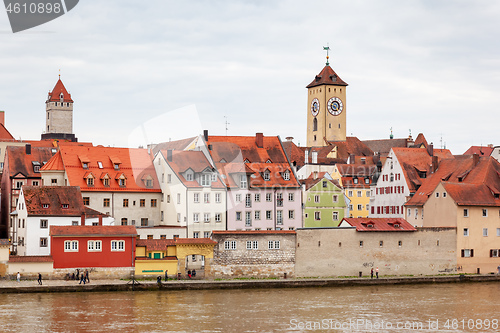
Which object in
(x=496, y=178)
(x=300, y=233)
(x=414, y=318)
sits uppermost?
(x=496, y=178)

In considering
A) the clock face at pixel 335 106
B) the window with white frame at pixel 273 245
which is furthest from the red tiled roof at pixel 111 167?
the clock face at pixel 335 106

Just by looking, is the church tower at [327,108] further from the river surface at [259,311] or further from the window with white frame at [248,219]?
the river surface at [259,311]

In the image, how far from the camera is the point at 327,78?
519ft

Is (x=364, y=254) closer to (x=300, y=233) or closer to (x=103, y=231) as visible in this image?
(x=300, y=233)

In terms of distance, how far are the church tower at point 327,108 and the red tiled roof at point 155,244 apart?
92334 millimetres

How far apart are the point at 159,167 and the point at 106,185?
17.8 feet

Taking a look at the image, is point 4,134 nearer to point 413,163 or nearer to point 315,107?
point 413,163

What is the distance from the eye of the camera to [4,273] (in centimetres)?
6153

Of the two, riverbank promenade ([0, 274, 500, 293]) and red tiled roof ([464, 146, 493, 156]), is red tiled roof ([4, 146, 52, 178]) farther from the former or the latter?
red tiled roof ([464, 146, 493, 156])

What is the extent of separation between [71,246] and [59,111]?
10781 centimetres

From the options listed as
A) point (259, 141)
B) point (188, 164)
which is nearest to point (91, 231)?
point (188, 164)

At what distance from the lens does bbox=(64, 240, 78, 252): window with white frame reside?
63.1 meters

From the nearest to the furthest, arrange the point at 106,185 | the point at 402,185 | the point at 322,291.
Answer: the point at 322,291
the point at 106,185
the point at 402,185

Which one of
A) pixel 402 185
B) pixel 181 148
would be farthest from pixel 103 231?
pixel 402 185
